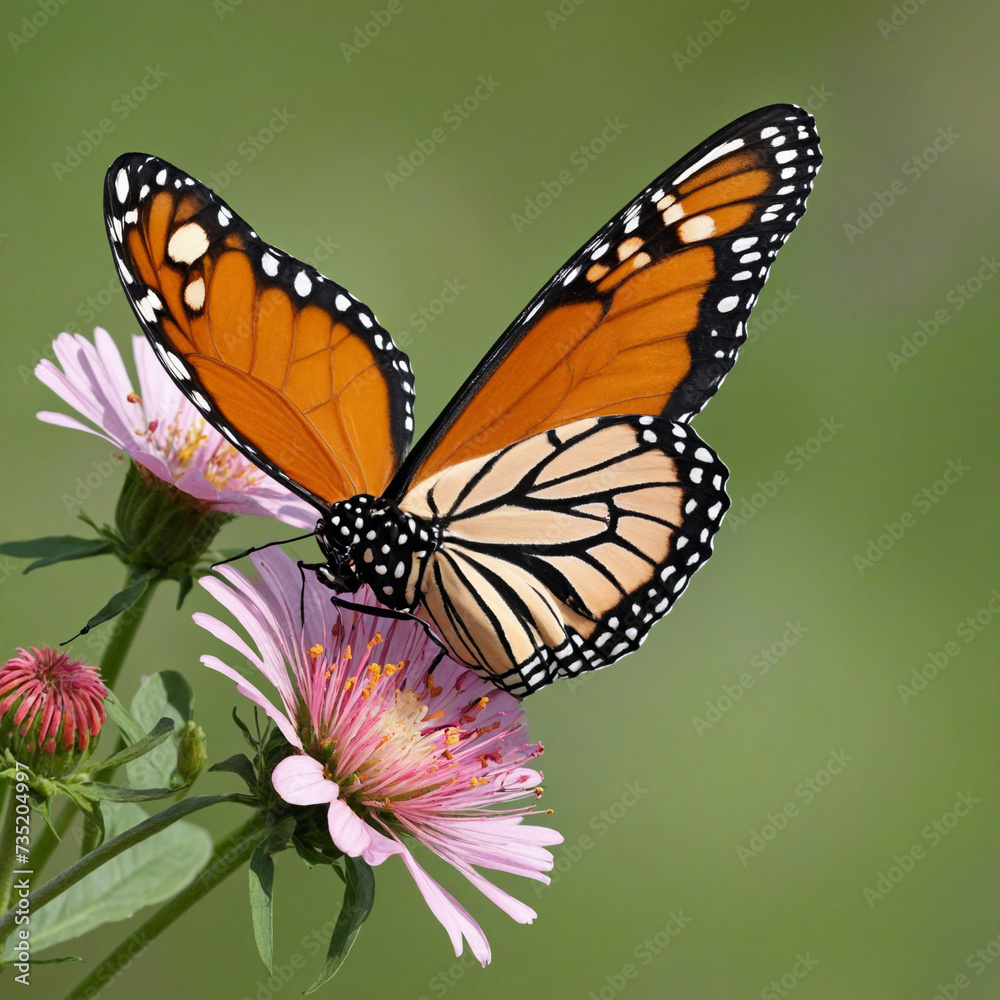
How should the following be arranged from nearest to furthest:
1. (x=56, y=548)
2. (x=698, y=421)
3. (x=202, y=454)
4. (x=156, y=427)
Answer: (x=56, y=548), (x=156, y=427), (x=202, y=454), (x=698, y=421)

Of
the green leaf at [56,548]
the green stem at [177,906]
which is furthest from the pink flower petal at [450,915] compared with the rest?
the green leaf at [56,548]

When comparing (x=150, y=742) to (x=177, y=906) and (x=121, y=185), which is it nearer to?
(x=177, y=906)

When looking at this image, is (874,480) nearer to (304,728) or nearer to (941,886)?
(941,886)

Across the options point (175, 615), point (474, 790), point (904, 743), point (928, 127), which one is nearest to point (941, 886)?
point (904, 743)

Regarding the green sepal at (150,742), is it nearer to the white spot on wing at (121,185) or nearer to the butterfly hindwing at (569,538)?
the butterfly hindwing at (569,538)

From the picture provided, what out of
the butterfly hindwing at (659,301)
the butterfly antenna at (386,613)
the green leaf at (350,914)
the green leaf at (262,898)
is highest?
the butterfly hindwing at (659,301)

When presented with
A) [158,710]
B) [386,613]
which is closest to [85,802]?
[158,710]

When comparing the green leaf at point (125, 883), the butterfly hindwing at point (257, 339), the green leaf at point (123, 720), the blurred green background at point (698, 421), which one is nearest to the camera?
the green leaf at point (123, 720)
